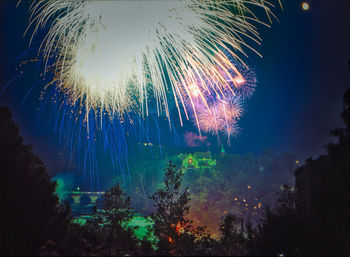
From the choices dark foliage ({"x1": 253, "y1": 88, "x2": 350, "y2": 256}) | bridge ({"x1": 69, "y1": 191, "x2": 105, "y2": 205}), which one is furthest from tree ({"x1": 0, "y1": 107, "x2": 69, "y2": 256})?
bridge ({"x1": 69, "y1": 191, "x2": 105, "y2": 205})

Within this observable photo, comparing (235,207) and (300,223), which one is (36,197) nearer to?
(300,223)

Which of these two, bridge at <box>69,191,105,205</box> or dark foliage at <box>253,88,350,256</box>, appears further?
bridge at <box>69,191,105,205</box>

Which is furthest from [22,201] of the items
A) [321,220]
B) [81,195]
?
[81,195]

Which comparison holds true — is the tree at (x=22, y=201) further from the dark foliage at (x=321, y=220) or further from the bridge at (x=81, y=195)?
the bridge at (x=81, y=195)

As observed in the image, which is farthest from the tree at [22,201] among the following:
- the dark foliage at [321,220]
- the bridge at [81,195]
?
the bridge at [81,195]

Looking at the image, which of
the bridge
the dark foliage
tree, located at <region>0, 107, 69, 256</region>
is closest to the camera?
tree, located at <region>0, 107, 69, 256</region>

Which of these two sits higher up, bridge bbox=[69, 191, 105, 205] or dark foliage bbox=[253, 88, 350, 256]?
bridge bbox=[69, 191, 105, 205]

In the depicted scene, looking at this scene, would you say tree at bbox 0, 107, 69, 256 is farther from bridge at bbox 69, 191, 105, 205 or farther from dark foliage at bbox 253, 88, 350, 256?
bridge at bbox 69, 191, 105, 205

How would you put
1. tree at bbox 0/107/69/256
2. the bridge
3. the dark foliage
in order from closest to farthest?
tree at bbox 0/107/69/256, the dark foliage, the bridge

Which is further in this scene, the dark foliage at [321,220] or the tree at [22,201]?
the dark foliage at [321,220]
